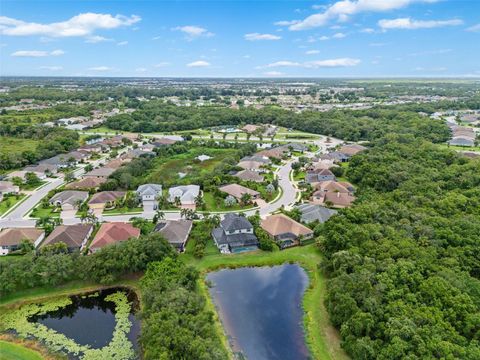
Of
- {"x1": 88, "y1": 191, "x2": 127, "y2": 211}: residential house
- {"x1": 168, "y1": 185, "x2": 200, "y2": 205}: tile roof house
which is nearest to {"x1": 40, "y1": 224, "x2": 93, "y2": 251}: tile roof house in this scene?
{"x1": 88, "y1": 191, "x2": 127, "y2": 211}: residential house

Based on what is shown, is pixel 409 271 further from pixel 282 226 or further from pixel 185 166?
pixel 185 166

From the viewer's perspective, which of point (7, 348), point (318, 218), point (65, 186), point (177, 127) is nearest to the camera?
A: point (7, 348)

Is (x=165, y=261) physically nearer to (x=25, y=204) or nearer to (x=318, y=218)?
(x=318, y=218)

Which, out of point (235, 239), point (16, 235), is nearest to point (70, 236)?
point (16, 235)

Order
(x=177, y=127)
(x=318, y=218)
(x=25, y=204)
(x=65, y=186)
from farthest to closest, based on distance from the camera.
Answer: (x=177, y=127), (x=65, y=186), (x=25, y=204), (x=318, y=218)

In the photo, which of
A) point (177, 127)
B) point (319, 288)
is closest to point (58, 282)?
point (319, 288)

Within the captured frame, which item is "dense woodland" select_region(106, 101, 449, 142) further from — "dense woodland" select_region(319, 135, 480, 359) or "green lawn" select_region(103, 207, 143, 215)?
"green lawn" select_region(103, 207, 143, 215)
